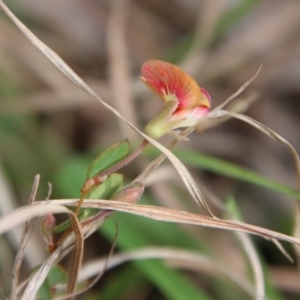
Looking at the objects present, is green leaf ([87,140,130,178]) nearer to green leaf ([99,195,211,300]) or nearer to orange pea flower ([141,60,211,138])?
orange pea flower ([141,60,211,138])

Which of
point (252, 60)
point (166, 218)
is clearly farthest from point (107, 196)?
point (252, 60)

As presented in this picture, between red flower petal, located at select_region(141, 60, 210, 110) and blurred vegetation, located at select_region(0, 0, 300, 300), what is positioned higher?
red flower petal, located at select_region(141, 60, 210, 110)

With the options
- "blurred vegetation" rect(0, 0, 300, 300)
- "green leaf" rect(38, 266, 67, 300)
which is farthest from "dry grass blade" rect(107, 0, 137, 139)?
"green leaf" rect(38, 266, 67, 300)

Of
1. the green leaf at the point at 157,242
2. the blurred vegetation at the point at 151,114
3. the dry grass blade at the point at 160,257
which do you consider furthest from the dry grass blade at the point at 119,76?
the dry grass blade at the point at 160,257

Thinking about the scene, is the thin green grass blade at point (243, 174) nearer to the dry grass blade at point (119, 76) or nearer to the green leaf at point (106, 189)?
the green leaf at point (106, 189)

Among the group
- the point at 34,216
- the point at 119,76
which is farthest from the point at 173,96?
the point at 119,76

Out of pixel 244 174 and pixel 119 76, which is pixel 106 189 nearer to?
pixel 244 174

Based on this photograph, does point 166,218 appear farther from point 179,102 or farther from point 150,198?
point 150,198

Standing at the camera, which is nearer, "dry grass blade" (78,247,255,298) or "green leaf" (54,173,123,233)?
"green leaf" (54,173,123,233)
